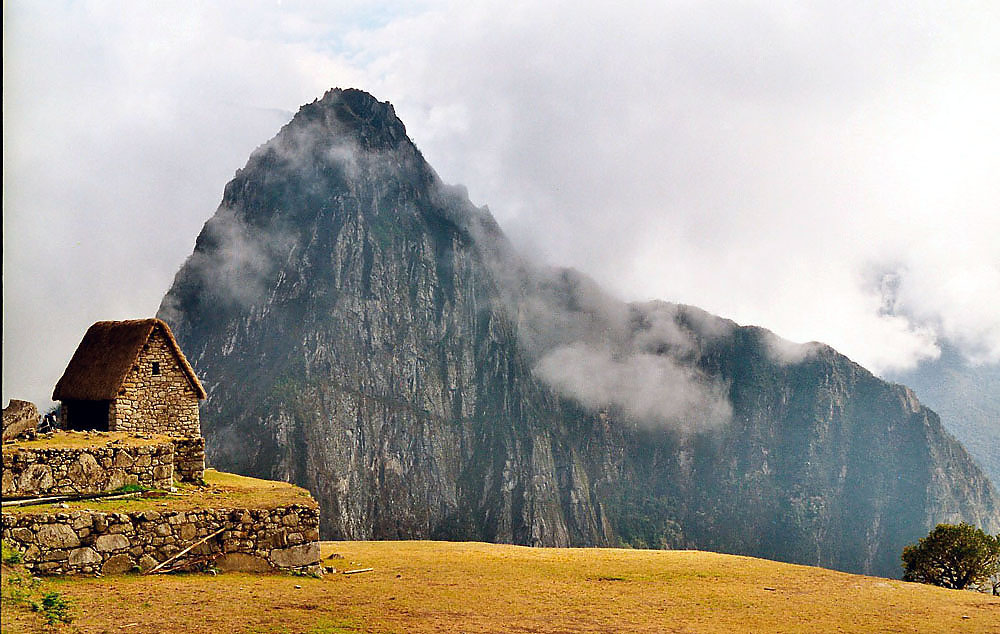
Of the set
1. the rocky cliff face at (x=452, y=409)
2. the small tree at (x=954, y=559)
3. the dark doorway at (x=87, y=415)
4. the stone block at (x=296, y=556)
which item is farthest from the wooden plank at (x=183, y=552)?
the rocky cliff face at (x=452, y=409)

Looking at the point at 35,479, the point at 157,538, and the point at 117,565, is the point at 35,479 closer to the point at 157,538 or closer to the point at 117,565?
the point at 117,565

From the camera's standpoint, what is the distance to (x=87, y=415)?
22.9 metres

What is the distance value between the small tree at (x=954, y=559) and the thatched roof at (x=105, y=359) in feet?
89.8

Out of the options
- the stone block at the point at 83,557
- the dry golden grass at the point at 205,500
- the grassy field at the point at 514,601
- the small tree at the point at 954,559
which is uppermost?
the dry golden grass at the point at 205,500

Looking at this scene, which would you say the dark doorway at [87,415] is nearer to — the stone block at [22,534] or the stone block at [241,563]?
the stone block at [241,563]

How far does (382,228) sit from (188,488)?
148 m

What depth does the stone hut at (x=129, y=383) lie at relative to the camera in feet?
73.1

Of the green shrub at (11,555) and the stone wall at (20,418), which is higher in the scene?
the stone wall at (20,418)

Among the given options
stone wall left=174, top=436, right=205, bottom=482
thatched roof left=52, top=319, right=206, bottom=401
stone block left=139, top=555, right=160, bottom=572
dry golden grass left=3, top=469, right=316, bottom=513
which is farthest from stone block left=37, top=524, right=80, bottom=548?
thatched roof left=52, top=319, right=206, bottom=401

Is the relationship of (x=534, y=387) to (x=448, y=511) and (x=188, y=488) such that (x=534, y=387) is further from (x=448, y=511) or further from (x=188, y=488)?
(x=188, y=488)

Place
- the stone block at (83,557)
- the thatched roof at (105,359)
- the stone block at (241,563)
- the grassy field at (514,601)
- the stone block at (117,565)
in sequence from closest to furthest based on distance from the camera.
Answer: the grassy field at (514,601) → the stone block at (83,557) → the stone block at (117,565) → the stone block at (241,563) → the thatched roof at (105,359)

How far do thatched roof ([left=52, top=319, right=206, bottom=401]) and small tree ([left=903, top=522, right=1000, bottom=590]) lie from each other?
89.8 ft

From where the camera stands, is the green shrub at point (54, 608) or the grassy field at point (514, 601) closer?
the green shrub at point (54, 608)

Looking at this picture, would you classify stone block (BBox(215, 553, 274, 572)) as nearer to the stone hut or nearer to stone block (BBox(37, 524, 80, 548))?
stone block (BBox(37, 524, 80, 548))
